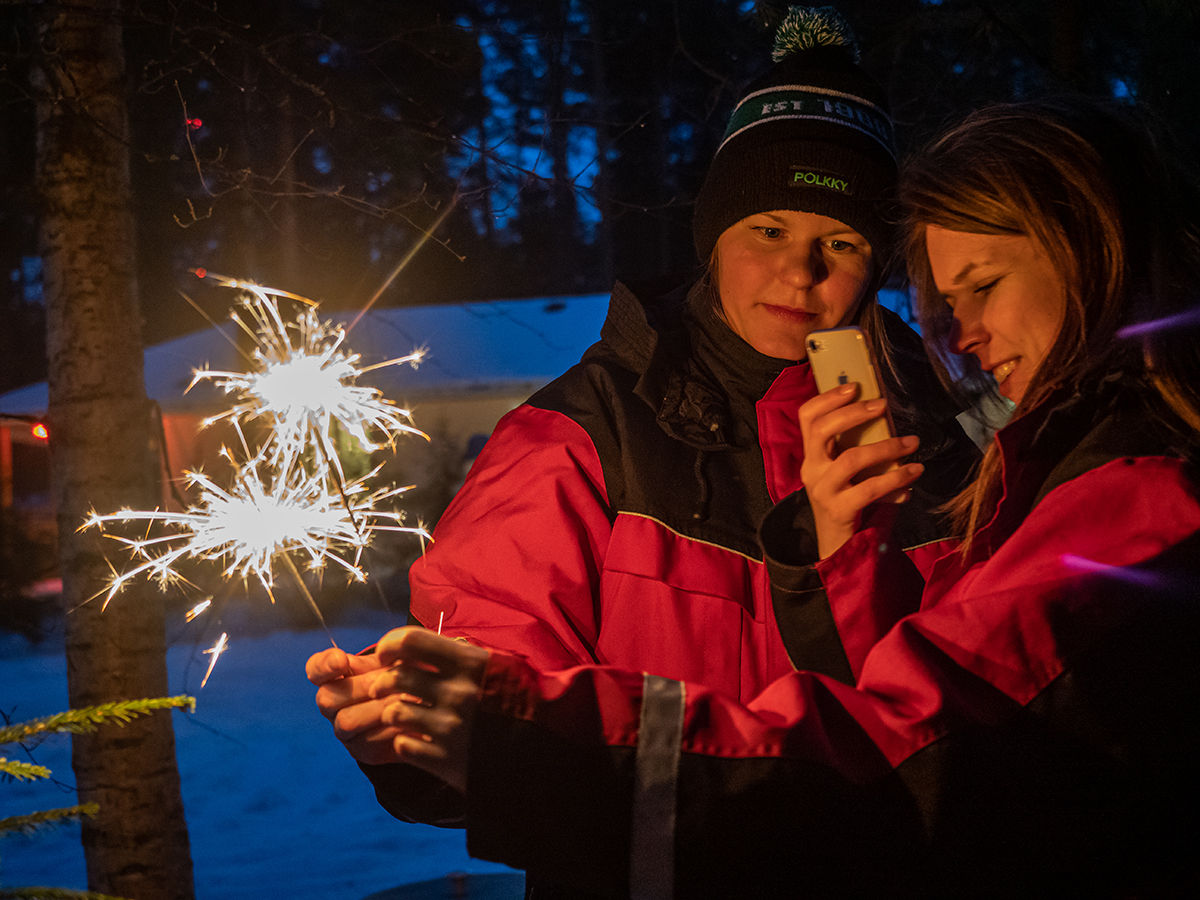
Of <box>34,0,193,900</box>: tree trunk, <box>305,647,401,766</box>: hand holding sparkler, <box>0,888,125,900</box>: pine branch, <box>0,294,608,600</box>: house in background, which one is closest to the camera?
<box>305,647,401,766</box>: hand holding sparkler

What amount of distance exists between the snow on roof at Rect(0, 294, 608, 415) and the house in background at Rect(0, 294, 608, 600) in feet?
0.05

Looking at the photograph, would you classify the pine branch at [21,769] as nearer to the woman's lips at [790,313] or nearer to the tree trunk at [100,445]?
the woman's lips at [790,313]

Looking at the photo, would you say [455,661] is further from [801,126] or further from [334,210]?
[334,210]

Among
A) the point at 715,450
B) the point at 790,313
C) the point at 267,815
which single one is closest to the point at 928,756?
the point at 715,450

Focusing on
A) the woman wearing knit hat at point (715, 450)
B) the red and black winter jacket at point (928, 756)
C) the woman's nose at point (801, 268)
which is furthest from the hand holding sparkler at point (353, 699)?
the woman's nose at point (801, 268)

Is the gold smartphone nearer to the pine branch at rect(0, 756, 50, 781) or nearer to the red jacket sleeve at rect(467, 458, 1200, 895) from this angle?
the red jacket sleeve at rect(467, 458, 1200, 895)

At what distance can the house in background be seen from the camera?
512 inches

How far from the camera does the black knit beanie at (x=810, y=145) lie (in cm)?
211

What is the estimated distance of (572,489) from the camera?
189 centimetres

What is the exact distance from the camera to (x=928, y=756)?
1062 mm

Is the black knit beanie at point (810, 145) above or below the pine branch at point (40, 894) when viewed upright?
above

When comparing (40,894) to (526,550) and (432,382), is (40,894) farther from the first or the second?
(432,382)

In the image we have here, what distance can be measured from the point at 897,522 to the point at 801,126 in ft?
3.17

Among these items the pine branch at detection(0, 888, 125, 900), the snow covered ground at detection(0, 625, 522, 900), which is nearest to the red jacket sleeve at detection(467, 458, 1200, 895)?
the pine branch at detection(0, 888, 125, 900)
